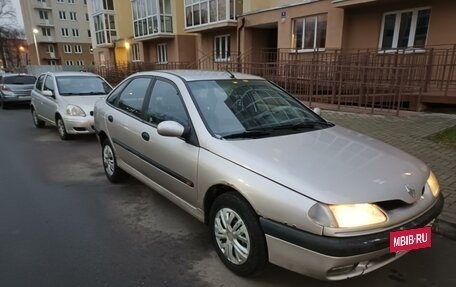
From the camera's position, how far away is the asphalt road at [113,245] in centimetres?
279

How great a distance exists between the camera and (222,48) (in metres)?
20.4

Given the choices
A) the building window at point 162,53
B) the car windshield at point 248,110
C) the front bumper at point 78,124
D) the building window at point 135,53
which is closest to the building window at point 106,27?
the building window at point 135,53

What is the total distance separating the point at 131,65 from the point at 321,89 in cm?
1524

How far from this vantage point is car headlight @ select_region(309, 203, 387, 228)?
219 cm

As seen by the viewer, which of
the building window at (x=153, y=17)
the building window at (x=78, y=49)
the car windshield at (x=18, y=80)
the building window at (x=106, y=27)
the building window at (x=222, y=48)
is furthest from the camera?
the building window at (x=78, y=49)

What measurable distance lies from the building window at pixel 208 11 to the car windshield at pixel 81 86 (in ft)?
35.1

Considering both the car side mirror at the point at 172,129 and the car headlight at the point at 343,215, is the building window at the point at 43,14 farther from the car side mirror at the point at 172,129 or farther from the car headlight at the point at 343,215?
the car headlight at the point at 343,215

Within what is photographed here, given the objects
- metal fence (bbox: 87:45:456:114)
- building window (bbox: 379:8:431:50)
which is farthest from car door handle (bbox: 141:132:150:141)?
building window (bbox: 379:8:431:50)

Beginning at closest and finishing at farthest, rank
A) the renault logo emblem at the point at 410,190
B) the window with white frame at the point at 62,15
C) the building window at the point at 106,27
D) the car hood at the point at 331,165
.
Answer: the car hood at the point at 331,165, the renault logo emblem at the point at 410,190, the building window at the point at 106,27, the window with white frame at the point at 62,15

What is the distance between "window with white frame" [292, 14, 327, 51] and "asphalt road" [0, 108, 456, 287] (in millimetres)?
11564

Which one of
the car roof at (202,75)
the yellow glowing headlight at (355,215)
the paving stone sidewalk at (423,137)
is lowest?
the paving stone sidewalk at (423,137)

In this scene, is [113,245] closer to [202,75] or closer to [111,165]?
[111,165]

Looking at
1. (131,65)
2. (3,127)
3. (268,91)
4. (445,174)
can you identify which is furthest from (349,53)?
(131,65)

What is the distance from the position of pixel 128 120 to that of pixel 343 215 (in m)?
2.89
